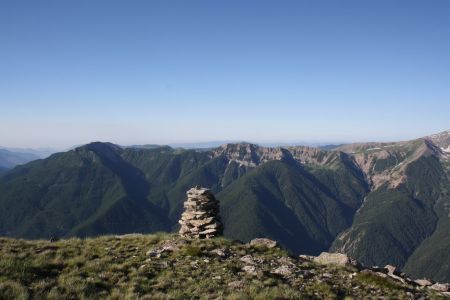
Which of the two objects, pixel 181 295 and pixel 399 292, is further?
pixel 399 292

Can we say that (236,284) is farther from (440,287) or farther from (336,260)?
(440,287)

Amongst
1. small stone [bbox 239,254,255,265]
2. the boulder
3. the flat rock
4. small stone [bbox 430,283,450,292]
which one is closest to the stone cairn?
the flat rock

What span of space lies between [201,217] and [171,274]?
17.3 metres

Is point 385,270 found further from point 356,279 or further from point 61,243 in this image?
point 61,243

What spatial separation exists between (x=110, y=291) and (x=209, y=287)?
18.1 feet

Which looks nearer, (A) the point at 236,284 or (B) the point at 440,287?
(A) the point at 236,284

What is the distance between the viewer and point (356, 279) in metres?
29.4

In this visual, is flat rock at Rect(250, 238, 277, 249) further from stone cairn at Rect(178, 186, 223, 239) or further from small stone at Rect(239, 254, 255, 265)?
small stone at Rect(239, 254, 255, 265)

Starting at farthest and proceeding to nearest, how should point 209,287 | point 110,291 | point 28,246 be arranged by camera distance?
point 28,246 < point 209,287 < point 110,291

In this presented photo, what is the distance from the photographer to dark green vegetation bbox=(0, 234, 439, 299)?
69.2 ft

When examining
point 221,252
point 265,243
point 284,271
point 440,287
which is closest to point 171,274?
point 221,252

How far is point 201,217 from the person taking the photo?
42.6 metres

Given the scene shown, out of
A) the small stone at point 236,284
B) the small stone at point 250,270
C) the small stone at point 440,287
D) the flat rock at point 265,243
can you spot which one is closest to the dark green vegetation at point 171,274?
the small stone at point 236,284

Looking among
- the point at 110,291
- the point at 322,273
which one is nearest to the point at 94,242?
the point at 110,291
